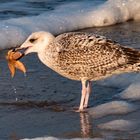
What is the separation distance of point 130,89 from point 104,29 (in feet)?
12.8

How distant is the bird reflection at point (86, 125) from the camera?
6149mm

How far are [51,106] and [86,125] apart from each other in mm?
740

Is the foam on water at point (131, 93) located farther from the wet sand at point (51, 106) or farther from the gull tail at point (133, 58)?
the gull tail at point (133, 58)

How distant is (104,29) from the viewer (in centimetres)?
1130

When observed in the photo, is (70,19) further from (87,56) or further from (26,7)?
(87,56)

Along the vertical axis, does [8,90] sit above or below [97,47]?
below

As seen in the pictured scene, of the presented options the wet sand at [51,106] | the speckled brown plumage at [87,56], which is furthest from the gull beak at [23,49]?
the wet sand at [51,106]

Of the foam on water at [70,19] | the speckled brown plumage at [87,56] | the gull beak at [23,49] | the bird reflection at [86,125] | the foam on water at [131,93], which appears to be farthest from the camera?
the foam on water at [70,19]

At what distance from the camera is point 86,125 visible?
6.42 meters

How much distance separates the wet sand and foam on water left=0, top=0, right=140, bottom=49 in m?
1.60

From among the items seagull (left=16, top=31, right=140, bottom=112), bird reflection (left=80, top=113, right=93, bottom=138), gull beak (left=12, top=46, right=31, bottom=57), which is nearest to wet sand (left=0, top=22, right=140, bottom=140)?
bird reflection (left=80, top=113, right=93, bottom=138)

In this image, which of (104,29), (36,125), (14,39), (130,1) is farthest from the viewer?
(130,1)

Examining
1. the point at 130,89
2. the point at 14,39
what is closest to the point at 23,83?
the point at 130,89

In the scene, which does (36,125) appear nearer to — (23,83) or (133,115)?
(133,115)
